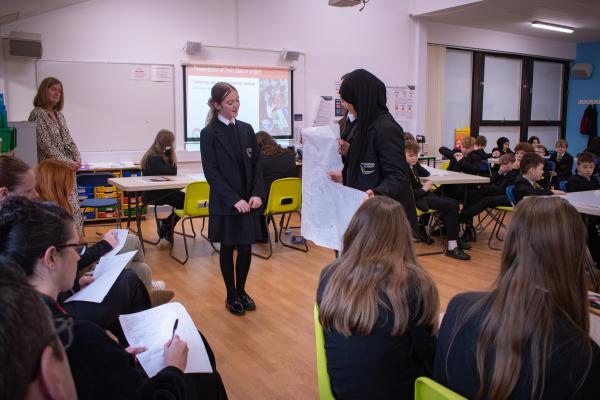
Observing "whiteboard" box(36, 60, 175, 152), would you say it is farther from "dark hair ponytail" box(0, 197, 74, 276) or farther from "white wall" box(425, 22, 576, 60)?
"dark hair ponytail" box(0, 197, 74, 276)

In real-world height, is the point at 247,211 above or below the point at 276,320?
above

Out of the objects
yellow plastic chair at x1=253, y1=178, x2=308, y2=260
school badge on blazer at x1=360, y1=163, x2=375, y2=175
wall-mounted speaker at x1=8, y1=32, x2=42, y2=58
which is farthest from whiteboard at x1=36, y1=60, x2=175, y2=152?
school badge on blazer at x1=360, y1=163, x2=375, y2=175

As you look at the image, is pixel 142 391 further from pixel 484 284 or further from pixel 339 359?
pixel 484 284

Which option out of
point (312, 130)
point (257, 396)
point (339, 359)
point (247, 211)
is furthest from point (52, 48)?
point (339, 359)

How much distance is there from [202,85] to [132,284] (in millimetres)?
5429

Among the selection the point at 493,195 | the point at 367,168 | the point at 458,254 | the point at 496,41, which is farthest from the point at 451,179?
the point at 496,41

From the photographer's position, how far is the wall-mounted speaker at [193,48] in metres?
7.11

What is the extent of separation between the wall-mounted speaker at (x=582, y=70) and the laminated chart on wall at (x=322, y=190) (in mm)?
10836

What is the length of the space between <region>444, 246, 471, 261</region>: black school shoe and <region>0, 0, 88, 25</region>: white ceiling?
4.70 meters

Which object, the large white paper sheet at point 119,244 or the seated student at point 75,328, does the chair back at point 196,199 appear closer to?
the large white paper sheet at point 119,244

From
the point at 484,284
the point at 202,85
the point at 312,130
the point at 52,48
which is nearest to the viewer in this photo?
the point at 312,130

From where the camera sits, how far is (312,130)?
2.77 metres

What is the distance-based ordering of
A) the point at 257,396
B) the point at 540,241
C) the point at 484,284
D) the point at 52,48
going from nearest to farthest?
1. the point at 540,241
2. the point at 257,396
3. the point at 484,284
4. the point at 52,48

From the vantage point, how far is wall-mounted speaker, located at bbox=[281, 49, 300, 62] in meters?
7.84
